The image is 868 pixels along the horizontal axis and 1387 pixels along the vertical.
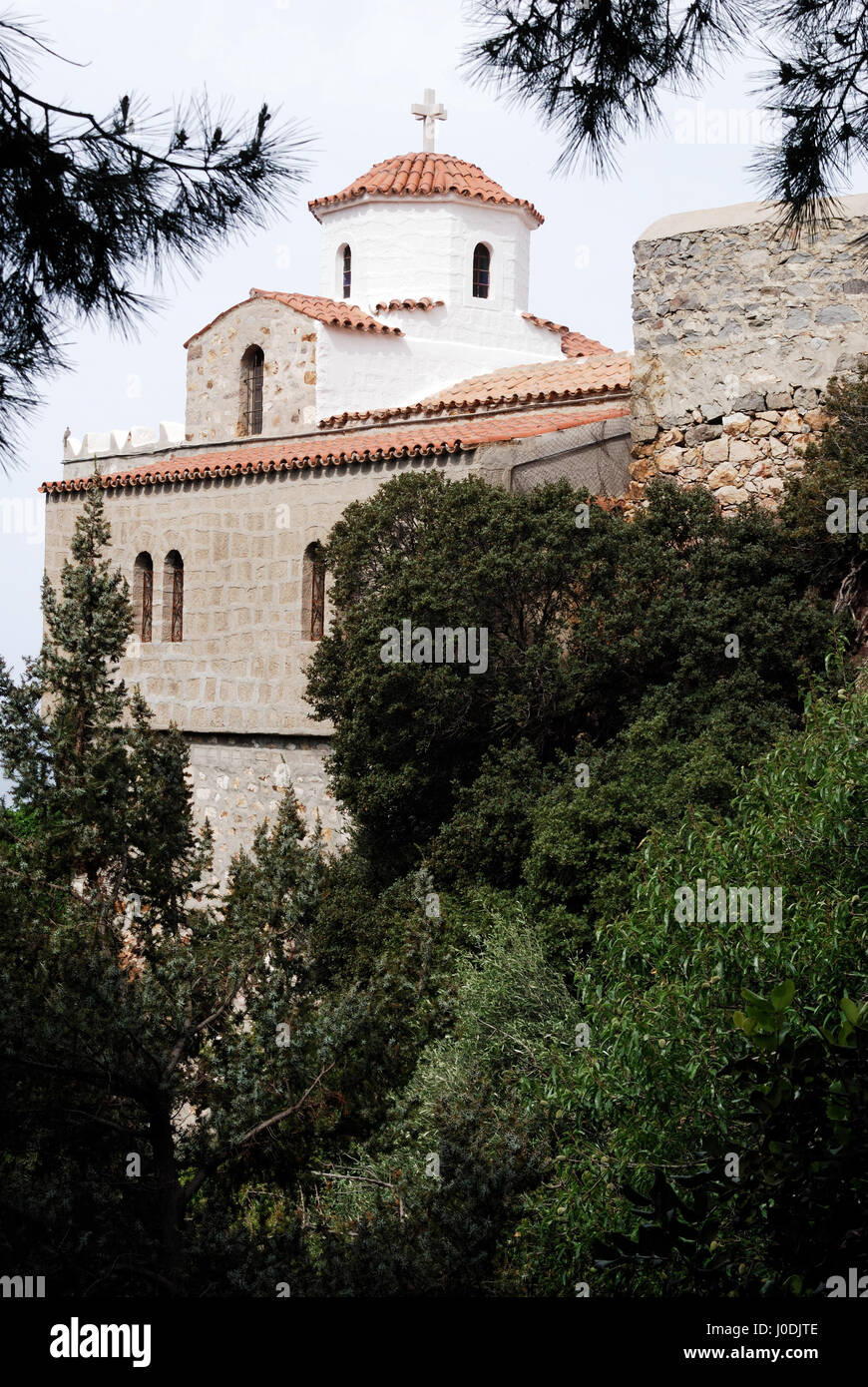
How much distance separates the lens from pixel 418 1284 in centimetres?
824

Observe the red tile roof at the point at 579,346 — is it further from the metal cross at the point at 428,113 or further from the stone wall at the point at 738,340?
the stone wall at the point at 738,340

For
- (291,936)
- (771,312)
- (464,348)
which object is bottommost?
(291,936)

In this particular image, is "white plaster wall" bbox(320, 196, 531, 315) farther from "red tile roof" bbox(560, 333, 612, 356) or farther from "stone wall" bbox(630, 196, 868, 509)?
"stone wall" bbox(630, 196, 868, 509)

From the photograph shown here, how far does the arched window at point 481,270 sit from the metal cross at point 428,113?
6.45ft

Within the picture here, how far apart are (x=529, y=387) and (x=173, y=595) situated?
480 cm

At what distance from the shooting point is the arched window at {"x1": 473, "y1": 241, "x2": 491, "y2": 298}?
22422 mm

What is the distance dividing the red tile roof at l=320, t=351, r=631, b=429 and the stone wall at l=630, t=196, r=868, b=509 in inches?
60.9

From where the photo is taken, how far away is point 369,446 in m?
15.9

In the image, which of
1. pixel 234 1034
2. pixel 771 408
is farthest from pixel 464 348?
pixel 234 1034

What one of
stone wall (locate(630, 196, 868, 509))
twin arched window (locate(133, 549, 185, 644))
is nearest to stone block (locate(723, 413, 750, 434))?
stone wall (locate(630, 196, 868, 509))

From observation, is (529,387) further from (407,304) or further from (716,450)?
(407,304)

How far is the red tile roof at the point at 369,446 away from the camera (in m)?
14.9

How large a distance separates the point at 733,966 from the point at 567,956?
3210 mm
